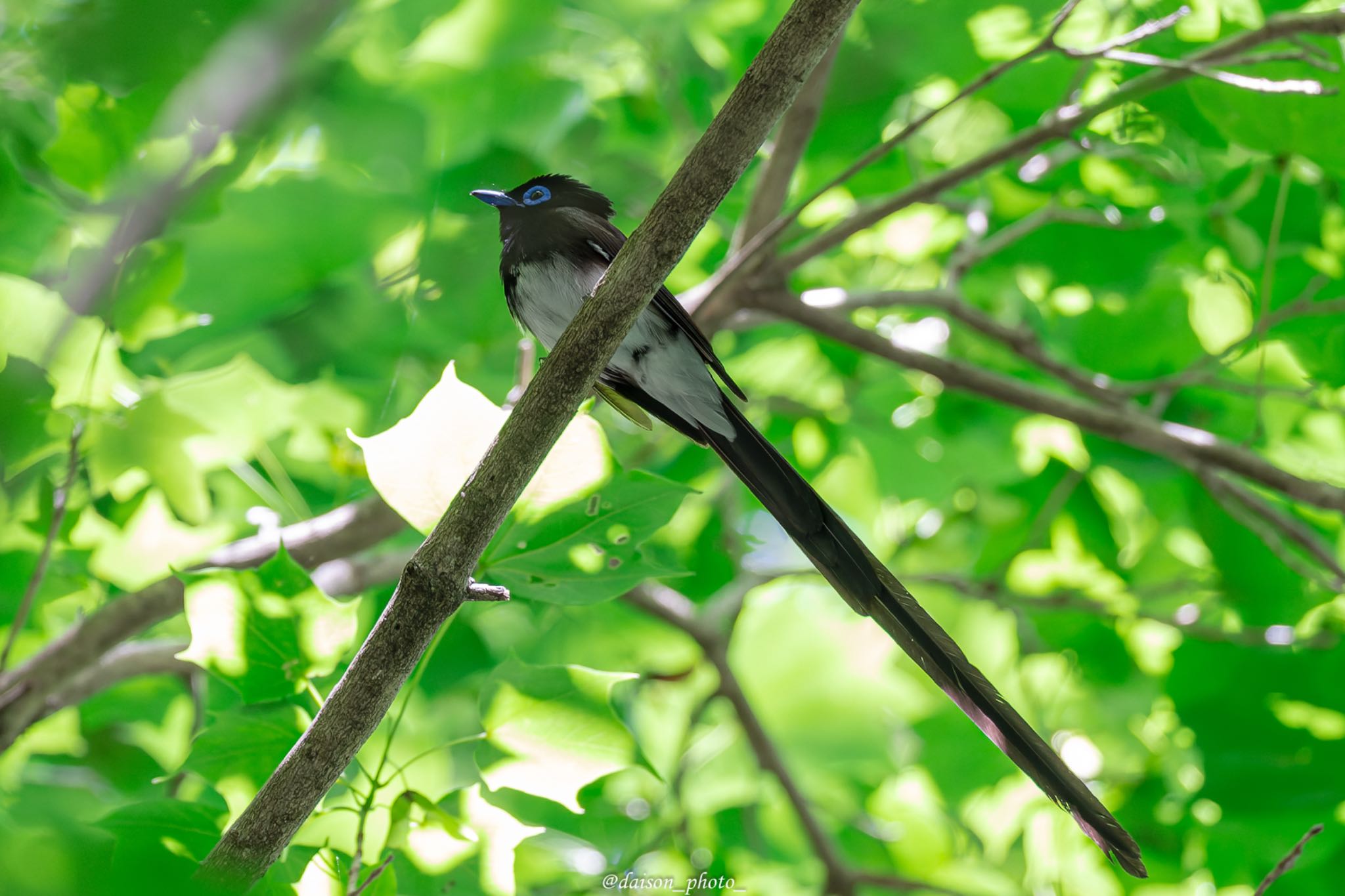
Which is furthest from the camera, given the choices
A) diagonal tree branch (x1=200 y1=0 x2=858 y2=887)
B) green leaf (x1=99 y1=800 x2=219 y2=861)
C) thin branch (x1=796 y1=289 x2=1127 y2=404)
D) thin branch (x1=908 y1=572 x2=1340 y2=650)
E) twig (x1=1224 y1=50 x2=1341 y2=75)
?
thin branch (x1=908 y1=572 x2=1340 y2=650)

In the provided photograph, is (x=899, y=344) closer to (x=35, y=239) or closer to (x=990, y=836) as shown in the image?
(x=990, y=836)

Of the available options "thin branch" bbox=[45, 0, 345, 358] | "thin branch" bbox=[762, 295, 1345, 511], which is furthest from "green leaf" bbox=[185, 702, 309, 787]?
"thin branch" bbox=[762, 295, 1345, 511]

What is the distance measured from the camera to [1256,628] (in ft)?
8.29

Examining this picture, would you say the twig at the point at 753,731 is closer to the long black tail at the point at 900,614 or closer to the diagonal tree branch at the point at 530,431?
the long black tail at the point at 900,614

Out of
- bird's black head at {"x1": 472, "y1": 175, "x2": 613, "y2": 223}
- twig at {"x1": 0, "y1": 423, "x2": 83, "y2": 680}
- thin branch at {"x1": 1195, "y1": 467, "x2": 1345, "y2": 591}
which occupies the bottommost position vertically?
thin branch at {"x1": 1195, "y1": 467, "x2": 1345, "y2": 591}

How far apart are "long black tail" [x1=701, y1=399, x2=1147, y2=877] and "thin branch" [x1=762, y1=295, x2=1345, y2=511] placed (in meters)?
0.50

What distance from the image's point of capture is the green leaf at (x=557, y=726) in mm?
1369

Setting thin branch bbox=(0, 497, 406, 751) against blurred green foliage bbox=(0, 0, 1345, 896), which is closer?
blurred green foliage bbox=(0, 0, 1345, 896)

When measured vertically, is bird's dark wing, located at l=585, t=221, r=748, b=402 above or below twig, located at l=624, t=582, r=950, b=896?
above

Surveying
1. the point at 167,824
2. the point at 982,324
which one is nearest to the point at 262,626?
the point at 167,824

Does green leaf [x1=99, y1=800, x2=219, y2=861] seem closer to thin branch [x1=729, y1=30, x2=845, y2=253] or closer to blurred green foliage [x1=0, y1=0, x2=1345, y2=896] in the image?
blurred green foliage [x1=0, y1=0, x2=1345, y2=896]

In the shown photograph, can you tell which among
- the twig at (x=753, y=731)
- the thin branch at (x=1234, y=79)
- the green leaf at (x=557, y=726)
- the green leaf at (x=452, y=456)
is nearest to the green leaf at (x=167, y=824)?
the green leaf at (x=557, y=726)

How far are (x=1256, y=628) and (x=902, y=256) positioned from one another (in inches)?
56.9

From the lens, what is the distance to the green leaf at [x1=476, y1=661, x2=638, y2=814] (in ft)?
4.49
